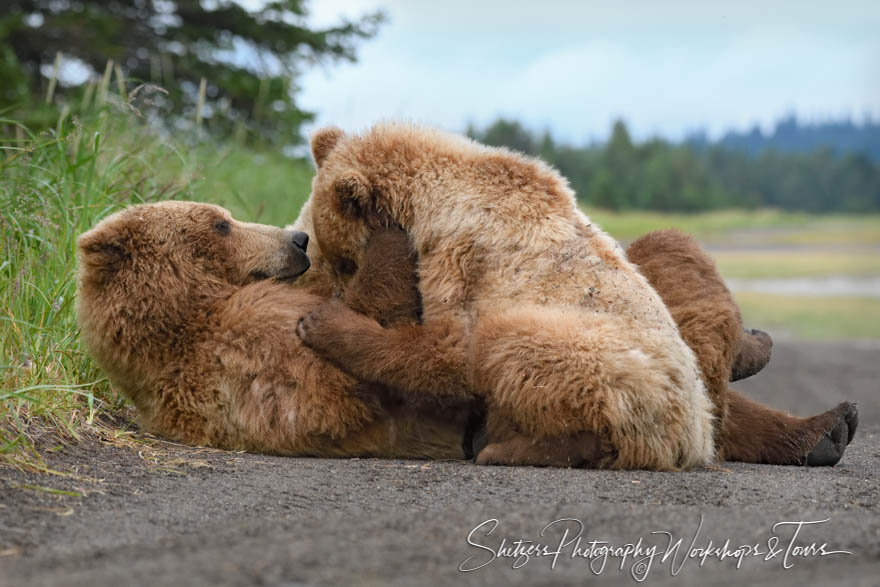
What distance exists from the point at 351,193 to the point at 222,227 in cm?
65

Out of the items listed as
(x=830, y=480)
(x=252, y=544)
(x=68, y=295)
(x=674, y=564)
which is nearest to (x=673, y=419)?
(x=830, y=480)

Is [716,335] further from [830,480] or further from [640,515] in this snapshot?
[640,515]

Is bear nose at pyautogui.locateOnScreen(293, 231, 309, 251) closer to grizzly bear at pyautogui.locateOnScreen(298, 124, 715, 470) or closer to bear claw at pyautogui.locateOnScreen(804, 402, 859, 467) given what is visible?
grizzly bear at pyautogui.locateOnScreen(298, 124, 715, 470)

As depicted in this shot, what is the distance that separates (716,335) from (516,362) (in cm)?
112

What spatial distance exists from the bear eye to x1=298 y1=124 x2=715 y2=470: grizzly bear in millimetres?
444

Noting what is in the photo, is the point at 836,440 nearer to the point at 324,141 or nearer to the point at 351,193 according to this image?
the point at 351,193

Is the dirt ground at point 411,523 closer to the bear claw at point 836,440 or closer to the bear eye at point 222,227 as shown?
the bear claw at point 836,440

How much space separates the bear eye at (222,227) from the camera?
463cm

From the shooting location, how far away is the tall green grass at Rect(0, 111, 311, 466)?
4250 millimetres

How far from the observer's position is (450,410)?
4.36 m

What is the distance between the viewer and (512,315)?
4.16 m

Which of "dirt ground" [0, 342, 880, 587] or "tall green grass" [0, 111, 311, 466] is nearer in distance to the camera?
"dirt ground" [0, 342, 880, 587]

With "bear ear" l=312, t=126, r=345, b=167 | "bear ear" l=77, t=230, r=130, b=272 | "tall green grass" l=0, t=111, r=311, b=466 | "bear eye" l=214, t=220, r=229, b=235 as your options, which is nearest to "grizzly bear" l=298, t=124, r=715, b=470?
"bear ear" l=312, t=126, r=345, b=167

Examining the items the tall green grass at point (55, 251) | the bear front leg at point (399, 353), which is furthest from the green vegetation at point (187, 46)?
the bear front leg at point (399, 353)
